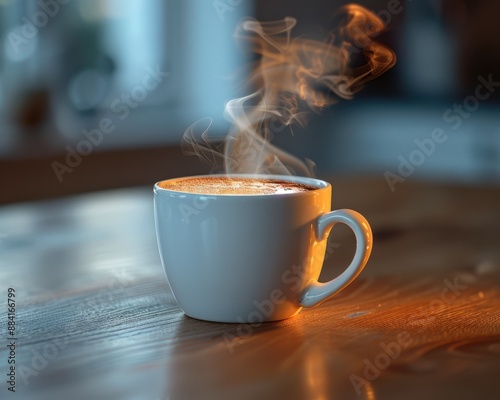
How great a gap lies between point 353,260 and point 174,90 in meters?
3.03

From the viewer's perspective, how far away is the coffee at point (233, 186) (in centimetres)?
72

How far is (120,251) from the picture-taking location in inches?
38.3

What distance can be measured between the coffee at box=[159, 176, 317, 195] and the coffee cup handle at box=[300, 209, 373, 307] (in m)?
0.04

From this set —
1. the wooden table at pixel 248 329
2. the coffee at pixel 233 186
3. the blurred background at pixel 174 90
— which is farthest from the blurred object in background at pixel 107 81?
the coffee at pixel 233 186

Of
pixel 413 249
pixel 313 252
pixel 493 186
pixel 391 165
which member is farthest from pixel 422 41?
pixel 313 252

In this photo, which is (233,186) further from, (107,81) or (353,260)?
(107,81)

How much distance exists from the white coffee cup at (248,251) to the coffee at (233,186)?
0.03 meters

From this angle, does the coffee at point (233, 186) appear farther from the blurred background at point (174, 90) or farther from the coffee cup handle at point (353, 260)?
the blurred background at point (174, 90)

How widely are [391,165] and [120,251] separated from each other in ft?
9.39

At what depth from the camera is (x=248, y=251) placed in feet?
2.23

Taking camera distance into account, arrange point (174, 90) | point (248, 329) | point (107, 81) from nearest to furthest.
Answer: point (248, 329) < point (107, 81) < point (174, 90)

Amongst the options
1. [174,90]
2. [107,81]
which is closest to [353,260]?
[107,81]

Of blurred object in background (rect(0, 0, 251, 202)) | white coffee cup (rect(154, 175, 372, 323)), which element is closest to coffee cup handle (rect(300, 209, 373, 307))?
white coffee cup (rect(154, 175, 372, 323))

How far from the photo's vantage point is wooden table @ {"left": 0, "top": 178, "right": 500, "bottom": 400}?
529 millimetres
